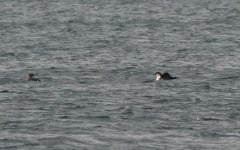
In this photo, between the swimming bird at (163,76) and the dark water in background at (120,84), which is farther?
the swimming bird at (163,76)

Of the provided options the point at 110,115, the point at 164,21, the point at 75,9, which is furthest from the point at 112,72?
the point at 75,9

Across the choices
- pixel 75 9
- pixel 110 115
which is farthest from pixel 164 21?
pixel 110 115

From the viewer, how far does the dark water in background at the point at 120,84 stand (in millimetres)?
29359

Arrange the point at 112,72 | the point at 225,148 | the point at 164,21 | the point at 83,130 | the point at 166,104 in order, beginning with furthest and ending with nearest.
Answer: the point at 164,21
the point at 112,72
the point at 166,104
the point at 83,130
the point at 225,148

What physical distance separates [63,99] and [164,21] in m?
38.1

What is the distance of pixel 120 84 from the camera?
131 ft

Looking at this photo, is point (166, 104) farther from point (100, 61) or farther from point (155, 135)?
point (100, 61)

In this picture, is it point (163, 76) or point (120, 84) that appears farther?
point (163, 76)

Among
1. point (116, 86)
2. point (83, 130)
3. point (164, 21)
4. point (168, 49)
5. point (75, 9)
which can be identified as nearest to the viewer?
point (83, 130)

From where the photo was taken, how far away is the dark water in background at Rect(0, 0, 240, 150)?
96.3 ft

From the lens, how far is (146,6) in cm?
9425

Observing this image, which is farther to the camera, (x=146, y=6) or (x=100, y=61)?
(x=146, y=6)

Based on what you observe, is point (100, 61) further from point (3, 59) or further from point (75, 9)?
point (75, 9)

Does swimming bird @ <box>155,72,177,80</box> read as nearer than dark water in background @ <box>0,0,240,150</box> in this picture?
No
